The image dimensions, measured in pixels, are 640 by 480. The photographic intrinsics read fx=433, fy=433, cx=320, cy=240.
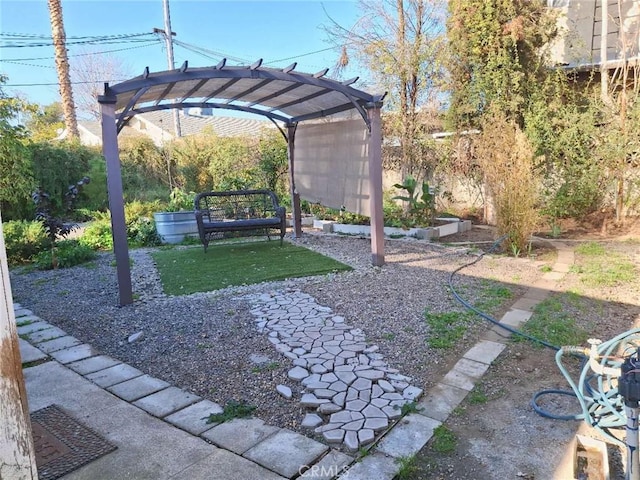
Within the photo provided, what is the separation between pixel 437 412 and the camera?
248 cm

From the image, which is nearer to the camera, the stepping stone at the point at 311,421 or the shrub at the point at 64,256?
the stepping stone at the point at 311,421

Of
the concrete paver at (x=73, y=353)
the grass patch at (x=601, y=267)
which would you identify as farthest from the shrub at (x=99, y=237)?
the grass patch at (x=601, y=267)

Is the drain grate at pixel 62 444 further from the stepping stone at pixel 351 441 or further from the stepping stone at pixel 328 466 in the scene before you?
the stepping stone at pixel 351 441

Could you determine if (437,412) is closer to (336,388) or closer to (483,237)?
(336,388)

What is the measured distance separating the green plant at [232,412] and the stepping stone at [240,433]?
43 mm

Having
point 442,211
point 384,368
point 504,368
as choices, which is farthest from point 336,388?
point 442,211

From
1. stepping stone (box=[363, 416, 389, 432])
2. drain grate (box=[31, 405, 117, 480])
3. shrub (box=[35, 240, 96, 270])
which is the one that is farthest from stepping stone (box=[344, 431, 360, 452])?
shrub (box=[35, 240, 96, 270])

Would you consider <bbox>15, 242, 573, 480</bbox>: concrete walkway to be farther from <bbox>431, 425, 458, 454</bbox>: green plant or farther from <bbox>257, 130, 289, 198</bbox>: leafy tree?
<bbox>257, 130, 289, 198</bbox>: leafy tree

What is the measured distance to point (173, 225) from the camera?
8.69 meters

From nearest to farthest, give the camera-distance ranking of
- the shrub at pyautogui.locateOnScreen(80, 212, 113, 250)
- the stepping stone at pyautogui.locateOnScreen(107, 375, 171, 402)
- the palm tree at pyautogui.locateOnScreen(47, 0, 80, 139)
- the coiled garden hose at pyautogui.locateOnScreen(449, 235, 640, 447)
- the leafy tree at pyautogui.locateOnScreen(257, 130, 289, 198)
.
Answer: the coiled garden hose at pyautogui.locateOnScreen(449, 235, 640, 447)
the stepping stone at pyautogui.locateOnScreen(107, 375, 171, 402)
the shrub at pyautogui.locateOnScreen(80, 212, 113, 250)
the leafy tree at pyautogui.locateOnScreen(257, 130, 289, 198)
the palm tree at pyautogui.locateOnScreen(47, 0, 80, 139)

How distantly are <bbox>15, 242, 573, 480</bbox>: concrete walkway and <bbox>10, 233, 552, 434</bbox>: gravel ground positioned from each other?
162mm

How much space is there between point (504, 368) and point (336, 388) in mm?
1212

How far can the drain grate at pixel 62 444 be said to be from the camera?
2053 millimetres

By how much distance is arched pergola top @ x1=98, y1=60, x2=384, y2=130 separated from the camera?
4.81 metres
